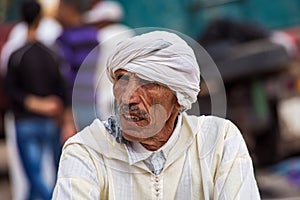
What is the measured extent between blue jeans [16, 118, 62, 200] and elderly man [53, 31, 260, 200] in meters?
4.79

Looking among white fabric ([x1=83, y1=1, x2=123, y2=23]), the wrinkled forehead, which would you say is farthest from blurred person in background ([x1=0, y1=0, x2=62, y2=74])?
the wrinkled forehead

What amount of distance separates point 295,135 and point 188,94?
6.55m

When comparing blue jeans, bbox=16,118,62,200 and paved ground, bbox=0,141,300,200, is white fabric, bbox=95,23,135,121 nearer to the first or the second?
blue jeans, bbox=16,118,62,200

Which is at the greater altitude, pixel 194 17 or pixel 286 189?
pixel 194 17

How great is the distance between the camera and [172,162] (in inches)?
131

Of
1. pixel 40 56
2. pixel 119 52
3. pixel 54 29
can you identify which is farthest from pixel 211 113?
pixel 54 29

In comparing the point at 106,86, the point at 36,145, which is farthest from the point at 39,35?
the point at 106,86

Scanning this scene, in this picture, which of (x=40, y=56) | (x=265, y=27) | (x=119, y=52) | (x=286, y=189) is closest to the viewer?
(x=119, y=52)

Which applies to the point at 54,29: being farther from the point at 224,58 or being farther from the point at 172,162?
the point at 172,162

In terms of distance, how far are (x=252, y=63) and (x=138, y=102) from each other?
18.8 feet

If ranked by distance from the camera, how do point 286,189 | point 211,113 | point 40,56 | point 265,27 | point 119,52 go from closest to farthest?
point 119,52, point 211,113, point 40,56, point 286,189, point 265,27

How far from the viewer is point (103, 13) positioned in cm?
864

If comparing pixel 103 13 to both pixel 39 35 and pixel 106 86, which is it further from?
pixel 106 86

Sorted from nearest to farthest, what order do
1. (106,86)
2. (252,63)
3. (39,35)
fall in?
(106,86) → (39,35) → (252,63)
